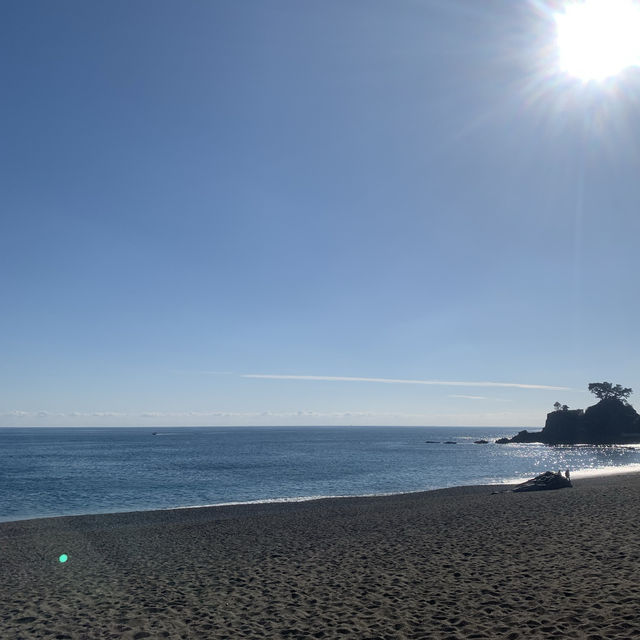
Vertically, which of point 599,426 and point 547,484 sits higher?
point 547,484

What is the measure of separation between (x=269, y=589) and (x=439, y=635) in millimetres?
5621

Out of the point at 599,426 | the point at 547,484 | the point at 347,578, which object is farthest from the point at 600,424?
the point at 347,578

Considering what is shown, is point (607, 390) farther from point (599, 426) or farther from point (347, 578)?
point (347, 578)

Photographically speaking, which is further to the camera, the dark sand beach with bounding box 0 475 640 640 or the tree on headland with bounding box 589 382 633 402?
the tree on headland with bounding box 589 382 633 402

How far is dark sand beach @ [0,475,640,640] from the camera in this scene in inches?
411

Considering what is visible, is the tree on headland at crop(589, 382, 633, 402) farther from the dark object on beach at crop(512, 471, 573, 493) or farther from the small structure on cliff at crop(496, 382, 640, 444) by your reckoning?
the dark object on beach at crop(512, 471, 573, 493)

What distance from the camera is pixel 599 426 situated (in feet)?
477

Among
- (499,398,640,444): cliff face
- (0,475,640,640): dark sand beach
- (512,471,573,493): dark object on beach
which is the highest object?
(0,475,640,640): dark sand beach

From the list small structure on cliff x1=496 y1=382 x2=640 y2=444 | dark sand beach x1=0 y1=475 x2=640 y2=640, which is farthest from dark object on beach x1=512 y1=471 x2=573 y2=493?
small structure on cliff x1=496 y1=382 x2=640 y2=444

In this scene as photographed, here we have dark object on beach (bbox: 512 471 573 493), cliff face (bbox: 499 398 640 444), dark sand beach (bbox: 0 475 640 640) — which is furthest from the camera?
cliff face (bbox: 499 398 640 444)

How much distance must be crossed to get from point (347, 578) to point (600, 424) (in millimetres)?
155308

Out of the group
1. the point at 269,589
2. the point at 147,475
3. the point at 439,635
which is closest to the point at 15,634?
the point at 269,589

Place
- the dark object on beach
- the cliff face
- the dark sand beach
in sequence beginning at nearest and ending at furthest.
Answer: the dark sand beach < the dark object on beach < the cliff face

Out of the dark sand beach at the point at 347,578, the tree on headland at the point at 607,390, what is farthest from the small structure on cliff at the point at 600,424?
the dark sand beach at the point at 347,578
